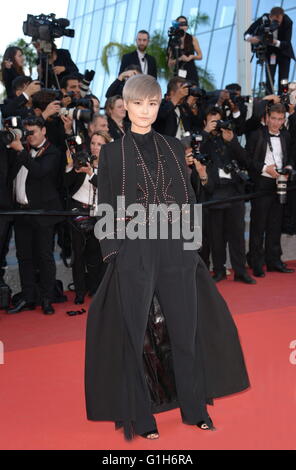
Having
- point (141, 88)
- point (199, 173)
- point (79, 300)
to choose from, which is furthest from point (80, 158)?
point (141, 88)

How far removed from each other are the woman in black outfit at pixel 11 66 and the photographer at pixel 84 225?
4.46 feet

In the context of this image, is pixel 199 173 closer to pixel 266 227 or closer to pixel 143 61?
pixel 266 227

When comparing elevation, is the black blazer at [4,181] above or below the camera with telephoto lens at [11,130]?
below

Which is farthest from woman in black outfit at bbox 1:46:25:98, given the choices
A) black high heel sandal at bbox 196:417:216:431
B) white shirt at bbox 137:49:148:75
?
black high heel sandal at bbox 196:417:216:431

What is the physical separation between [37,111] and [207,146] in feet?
5.21

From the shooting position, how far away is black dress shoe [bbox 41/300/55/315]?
512 cm

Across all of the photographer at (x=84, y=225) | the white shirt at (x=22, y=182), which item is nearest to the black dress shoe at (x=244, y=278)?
the photographer at (x=84, y=225)

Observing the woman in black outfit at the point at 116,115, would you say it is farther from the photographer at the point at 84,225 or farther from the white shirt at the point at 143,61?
the white shirt at the point at 143,61

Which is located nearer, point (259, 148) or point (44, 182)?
point (44, 182)

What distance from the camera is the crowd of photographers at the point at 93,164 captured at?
5.18 metres

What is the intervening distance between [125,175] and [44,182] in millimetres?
2553

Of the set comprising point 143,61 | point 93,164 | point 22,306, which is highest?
point 143,61

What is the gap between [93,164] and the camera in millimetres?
5215
